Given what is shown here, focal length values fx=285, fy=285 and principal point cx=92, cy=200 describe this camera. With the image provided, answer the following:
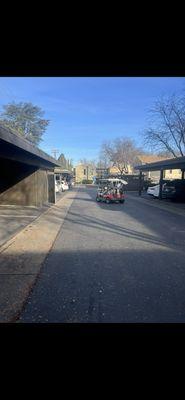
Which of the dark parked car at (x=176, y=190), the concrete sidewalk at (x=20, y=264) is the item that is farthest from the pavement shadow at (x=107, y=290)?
the dark parked car at (x=176, y=190)

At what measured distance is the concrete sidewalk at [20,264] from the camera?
4.50m

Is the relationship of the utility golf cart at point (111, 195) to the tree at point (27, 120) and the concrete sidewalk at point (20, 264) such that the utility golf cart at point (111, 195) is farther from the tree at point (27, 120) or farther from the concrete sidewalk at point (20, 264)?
the tree at point (27, 120)

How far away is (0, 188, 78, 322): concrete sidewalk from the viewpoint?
14.8 ft

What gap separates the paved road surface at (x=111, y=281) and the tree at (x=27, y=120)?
144 feet

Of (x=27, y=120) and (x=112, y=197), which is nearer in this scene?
(x=112, y=197)

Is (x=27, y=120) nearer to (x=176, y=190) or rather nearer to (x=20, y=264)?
(x=176, y=190)

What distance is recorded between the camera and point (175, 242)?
933 cm

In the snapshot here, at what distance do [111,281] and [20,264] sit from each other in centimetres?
225

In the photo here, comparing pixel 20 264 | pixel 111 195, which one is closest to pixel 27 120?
pixel 111 195

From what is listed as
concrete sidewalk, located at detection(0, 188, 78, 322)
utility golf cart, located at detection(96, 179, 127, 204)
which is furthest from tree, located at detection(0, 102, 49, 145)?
concrete sidewalk, located at detection(0, 188, 78, 322)

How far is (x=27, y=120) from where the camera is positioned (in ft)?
172
